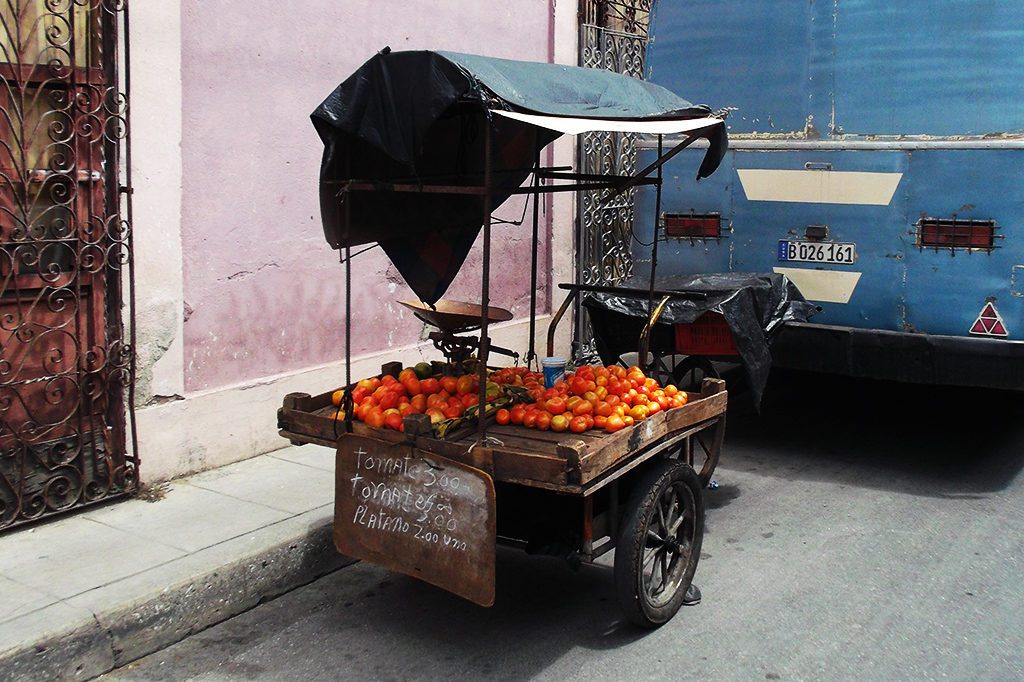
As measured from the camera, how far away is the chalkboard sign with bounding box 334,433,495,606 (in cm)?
395

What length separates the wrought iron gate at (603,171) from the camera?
9633 mm

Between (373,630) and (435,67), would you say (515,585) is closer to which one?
(373,630)

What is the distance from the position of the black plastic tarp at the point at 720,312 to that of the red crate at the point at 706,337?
81 mm

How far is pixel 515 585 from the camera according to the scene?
4980mm

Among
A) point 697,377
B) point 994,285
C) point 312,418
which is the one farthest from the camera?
point 697,377

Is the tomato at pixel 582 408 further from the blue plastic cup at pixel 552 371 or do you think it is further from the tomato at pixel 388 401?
the tomato at pixel 388 401

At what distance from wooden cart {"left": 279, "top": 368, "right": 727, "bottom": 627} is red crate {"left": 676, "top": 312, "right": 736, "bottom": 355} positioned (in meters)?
1.32

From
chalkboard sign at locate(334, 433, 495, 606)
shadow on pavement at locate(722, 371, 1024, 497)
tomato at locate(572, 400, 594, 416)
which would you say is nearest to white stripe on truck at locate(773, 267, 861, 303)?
shadow on pavement at locate(722, 371, 1024, 497)

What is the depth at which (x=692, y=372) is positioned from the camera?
662cm

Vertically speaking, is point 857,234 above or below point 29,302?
above

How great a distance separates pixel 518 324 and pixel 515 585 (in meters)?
4.08

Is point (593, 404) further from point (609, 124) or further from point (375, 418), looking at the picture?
point (609, 124)

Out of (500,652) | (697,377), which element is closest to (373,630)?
(500,652)

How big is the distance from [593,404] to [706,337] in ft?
6.27
